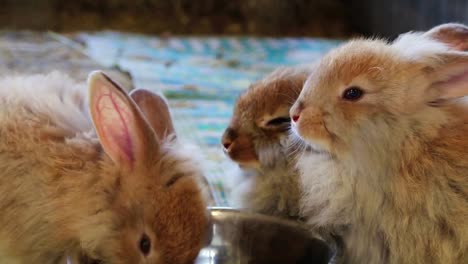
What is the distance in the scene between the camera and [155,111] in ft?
5.49

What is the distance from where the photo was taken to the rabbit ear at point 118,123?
1.43 m

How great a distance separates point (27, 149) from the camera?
150cm

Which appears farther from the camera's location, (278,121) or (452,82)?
(278,121)

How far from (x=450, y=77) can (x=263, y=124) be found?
0.47 m

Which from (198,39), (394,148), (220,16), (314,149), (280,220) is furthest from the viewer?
(220,16)

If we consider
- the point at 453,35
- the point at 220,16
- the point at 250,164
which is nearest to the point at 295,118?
the point at 250,164

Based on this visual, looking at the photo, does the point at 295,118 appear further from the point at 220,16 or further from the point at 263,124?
the point at 220,16

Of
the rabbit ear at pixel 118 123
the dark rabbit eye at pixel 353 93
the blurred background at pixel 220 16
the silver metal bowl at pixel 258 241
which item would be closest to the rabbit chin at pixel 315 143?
the dark rabbit eye at pixel 353 93

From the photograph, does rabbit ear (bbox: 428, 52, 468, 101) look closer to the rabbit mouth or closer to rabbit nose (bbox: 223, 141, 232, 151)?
the rabbit mouth

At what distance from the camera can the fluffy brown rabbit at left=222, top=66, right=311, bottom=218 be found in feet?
5.49

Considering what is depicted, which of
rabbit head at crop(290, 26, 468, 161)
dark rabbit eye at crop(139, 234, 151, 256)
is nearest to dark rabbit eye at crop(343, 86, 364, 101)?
rabbit head at crop(290, 26, 468, 161)

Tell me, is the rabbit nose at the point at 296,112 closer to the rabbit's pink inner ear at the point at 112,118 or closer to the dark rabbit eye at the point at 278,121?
the dark rabbit eye at the point at 278,121

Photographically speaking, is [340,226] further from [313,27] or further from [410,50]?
→ [313,27]

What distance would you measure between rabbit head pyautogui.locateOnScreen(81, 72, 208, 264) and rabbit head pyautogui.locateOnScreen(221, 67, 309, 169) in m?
0.21
